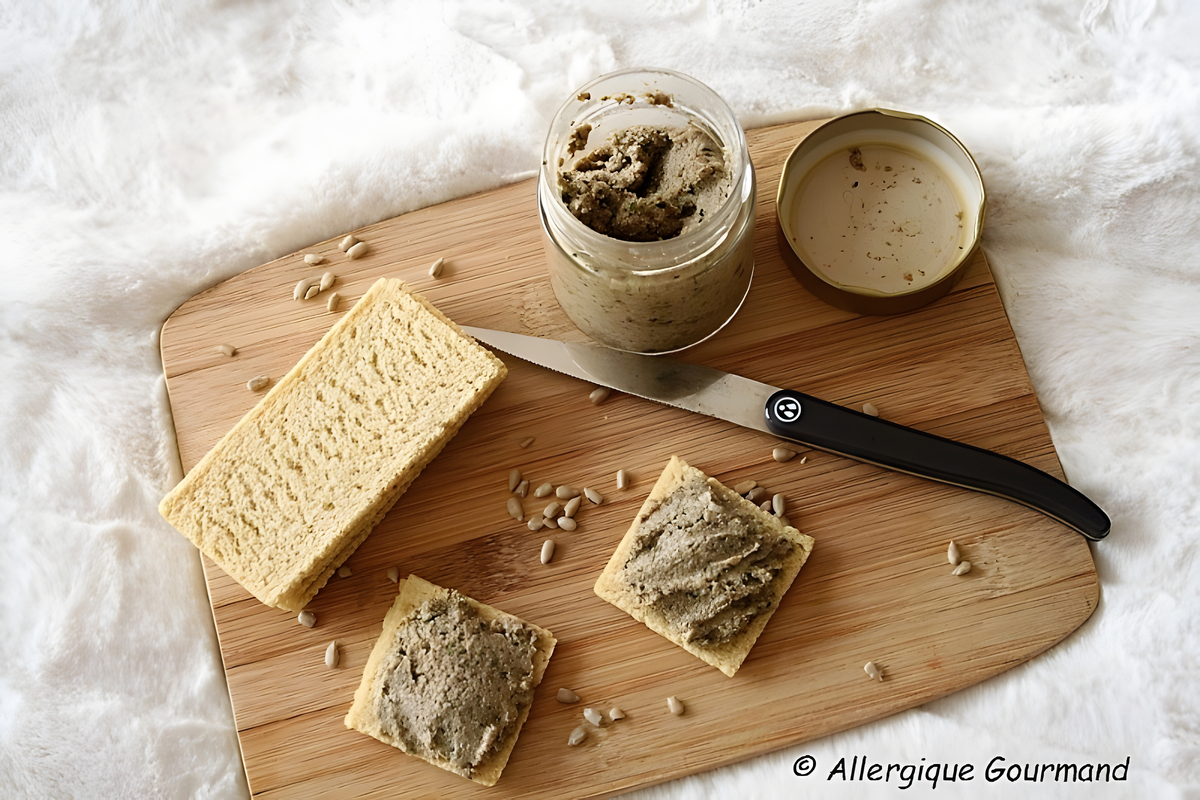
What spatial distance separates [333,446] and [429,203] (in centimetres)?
76

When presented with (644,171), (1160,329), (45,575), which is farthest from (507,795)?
(1160,329)

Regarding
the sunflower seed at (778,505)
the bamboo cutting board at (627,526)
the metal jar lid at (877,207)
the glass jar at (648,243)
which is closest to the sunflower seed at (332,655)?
the bamboo cutting board at (627,526)

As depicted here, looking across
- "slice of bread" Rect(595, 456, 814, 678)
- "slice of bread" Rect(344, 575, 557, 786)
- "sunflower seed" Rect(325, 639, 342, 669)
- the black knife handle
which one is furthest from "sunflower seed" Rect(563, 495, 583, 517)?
"sunflower seed" Rect(325, 639, 342, 669)

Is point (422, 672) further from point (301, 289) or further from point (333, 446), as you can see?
point (301, 289)

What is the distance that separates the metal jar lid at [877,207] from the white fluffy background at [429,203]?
0.21m

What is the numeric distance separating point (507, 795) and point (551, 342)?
3.84 feet

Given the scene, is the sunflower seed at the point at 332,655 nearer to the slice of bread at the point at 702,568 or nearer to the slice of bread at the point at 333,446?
the slice of bread at the point at 333,446

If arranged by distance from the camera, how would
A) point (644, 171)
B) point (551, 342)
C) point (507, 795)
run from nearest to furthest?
1. point (644, 171)
2. point (507, 795)
3. point (551, 342)

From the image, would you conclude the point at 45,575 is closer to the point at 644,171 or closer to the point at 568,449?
the point at 568,449

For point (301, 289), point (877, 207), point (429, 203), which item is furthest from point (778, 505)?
point (301, 289)

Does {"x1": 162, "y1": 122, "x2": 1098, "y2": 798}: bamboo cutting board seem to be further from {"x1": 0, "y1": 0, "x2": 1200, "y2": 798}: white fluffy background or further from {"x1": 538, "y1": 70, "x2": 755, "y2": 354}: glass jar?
{"x1": 538, "y1": 70, "x2": 755, "y2": 354}: glass jar

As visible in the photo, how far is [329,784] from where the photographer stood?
7.63 feet

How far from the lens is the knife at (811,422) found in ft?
7.51

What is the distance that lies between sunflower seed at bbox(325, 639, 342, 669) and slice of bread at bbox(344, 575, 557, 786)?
0.27 feet
